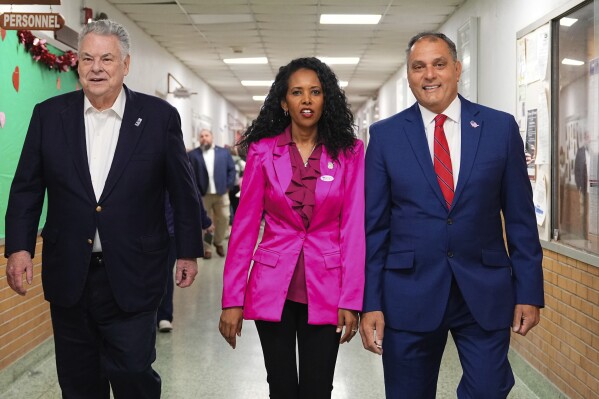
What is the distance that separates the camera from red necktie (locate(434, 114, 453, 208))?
2283 millimetres

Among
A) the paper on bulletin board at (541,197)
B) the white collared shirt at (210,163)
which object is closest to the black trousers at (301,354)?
the paper on bulletin board at (541,197)

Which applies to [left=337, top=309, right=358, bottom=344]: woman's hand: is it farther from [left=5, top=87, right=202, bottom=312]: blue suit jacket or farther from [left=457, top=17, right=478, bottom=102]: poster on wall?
[left=457, top=17, right=478, bottom=102]: poster on wall

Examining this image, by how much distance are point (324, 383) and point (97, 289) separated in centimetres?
86

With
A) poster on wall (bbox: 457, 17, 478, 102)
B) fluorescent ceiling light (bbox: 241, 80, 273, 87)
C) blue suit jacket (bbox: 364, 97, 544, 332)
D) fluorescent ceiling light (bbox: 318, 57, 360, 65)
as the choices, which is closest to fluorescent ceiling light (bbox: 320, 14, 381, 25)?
poster on wall (bbox: 457, 17, 478, 102)

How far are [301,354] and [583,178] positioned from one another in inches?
82.2

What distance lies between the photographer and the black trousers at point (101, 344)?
2.50 meters

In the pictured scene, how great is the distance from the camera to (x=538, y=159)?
4480 millimetres

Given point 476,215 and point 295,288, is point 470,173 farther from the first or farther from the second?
point 295,288

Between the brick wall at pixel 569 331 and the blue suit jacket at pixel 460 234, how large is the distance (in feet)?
4.66

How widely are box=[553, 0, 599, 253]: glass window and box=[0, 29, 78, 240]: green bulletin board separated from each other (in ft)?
10.9

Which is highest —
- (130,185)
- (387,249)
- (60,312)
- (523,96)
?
(523,96)

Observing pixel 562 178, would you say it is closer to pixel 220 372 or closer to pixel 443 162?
pixel 443 162

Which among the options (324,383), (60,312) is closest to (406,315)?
(324,383)

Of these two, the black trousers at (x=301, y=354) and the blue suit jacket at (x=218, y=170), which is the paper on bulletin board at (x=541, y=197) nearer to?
the black trousers at (x=301, y=354)
